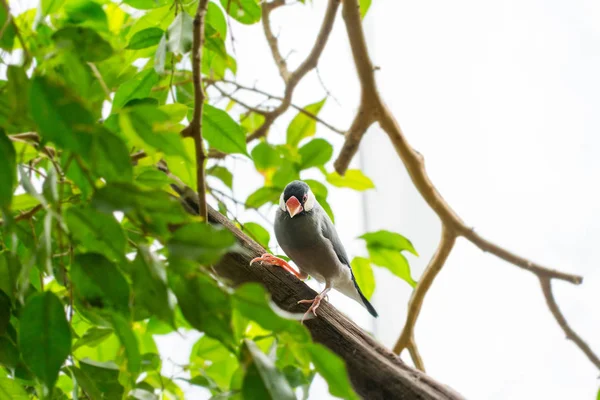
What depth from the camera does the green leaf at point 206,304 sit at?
0.42 m

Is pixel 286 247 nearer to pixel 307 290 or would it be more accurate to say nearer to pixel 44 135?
pixel 307 290

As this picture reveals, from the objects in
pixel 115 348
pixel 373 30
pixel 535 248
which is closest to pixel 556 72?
pixel 535 248

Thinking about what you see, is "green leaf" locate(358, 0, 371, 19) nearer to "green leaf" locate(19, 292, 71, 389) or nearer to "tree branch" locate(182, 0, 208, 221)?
"tree branch" locate(182, 0, 208, 221)

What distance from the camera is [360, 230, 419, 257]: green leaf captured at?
3.36 ft

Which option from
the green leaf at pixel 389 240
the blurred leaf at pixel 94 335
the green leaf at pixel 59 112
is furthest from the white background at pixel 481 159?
the green leaf at pixel 59 112

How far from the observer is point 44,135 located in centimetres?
39

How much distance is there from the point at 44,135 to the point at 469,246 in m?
1.78

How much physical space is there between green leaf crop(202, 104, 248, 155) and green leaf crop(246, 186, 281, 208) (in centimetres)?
23

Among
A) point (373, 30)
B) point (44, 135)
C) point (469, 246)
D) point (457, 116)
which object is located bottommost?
point (44, 135)

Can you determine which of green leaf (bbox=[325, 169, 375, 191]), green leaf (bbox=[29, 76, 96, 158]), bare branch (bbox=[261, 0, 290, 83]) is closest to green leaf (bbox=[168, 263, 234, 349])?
green leaf (bbox=[29, 76, 96, 158])

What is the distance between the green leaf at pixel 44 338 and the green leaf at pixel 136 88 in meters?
0.38

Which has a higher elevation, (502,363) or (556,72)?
(556,72)

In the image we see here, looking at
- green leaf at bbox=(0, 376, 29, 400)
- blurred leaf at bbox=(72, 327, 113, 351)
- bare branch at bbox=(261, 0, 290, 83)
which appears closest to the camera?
green leaf at bbox=(0, 376, 29, 400)

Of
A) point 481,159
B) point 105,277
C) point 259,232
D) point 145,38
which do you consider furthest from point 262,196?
point 481,159
